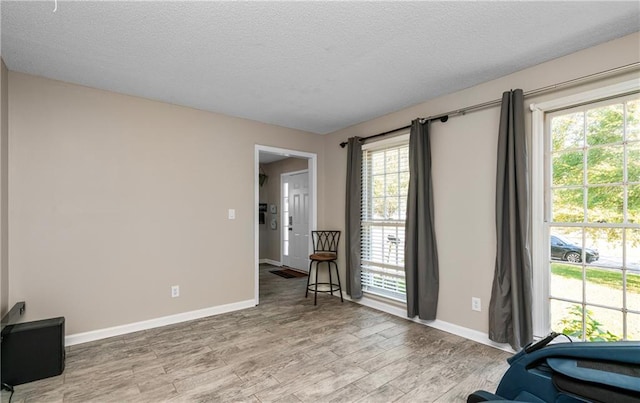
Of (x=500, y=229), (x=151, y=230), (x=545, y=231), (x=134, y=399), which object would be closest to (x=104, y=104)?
(x=151, y=230)

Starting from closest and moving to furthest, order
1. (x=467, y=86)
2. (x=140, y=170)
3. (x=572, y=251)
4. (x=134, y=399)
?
1. (x=134, y=399)
2. (x=572, y=251)
3. (x=467, y=86)
4. (x=140, y=170)

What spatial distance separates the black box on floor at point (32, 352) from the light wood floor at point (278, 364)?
90mm

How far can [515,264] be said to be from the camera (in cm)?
255

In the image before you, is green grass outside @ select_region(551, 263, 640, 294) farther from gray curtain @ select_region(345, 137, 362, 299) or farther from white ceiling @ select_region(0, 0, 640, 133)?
gray curtain @ select_region(345, 137, 362, 299)

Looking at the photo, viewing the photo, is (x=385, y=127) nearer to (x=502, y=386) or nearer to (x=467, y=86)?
(x=467, y=86)

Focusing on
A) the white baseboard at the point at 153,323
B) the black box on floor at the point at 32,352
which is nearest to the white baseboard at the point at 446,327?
the white baseboard at the point at 153,323

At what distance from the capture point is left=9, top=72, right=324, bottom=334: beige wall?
2678 millimetres

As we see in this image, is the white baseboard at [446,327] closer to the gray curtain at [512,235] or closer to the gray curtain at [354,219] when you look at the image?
the gray curtain at [512,235]

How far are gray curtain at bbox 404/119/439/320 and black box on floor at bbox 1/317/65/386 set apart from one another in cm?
317

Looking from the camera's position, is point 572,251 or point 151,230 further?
point 151,230

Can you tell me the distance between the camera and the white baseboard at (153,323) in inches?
112

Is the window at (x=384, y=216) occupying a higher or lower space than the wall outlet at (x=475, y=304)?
higher

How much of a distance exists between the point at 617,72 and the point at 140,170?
13.8 ft

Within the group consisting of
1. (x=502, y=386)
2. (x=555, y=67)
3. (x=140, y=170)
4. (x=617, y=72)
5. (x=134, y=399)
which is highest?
(x=555, y=67)
